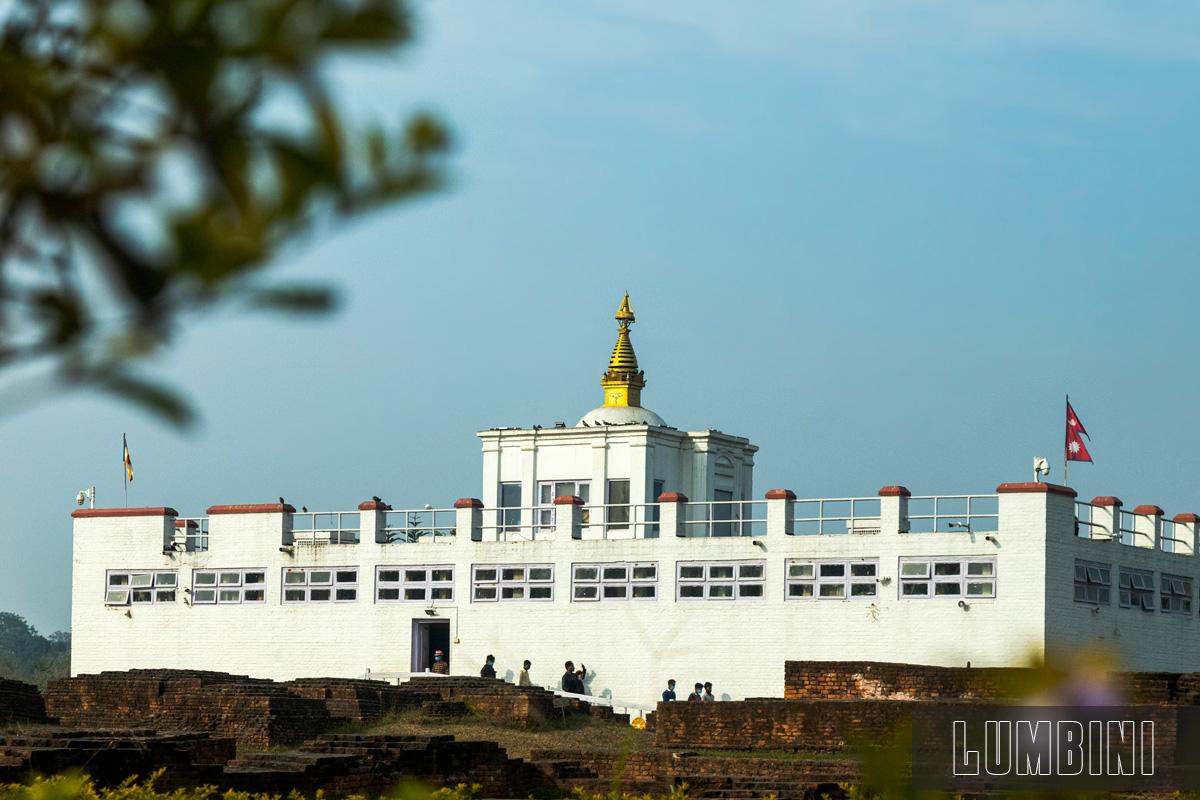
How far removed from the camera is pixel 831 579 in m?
37.5

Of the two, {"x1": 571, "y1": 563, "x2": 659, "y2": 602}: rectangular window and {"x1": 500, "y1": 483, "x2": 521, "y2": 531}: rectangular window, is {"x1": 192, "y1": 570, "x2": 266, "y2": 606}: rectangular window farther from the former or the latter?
{"x1": 571, "y1": 563, "x2": 659, "y2": 602}: rectangular window

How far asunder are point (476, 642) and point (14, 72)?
3866cm

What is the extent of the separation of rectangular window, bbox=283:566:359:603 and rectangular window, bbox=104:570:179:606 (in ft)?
9.46

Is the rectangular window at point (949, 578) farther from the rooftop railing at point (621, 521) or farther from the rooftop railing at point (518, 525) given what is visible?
the rooftop railing at point (518, 525)

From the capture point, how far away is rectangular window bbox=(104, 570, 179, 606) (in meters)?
43.0

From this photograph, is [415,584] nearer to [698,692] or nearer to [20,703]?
[698,692]

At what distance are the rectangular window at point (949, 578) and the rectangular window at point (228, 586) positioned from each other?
1474 cm

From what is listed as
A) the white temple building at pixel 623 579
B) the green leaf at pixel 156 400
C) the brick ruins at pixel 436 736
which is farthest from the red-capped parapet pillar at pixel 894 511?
the green leaf at pixel 156 400

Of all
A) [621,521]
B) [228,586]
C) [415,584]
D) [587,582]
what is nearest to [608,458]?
[621,521]

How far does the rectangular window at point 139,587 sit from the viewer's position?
4297 centimetres

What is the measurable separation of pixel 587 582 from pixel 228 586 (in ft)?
28.3

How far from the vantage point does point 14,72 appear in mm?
Answer: 2145

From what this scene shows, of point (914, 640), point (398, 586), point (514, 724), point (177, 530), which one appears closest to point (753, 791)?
point (514, 724)

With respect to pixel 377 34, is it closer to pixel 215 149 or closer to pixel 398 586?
pixel 215 149
